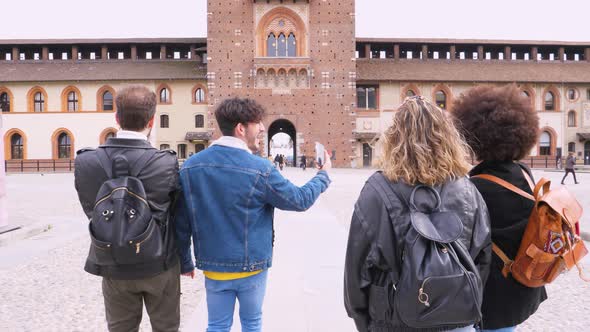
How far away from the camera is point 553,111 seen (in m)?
38.5

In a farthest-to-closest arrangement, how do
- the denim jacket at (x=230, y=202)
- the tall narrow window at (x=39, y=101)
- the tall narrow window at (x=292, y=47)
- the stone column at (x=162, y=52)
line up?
the stone column at (x=162, y=52) → the tall narrow window at (x=39, y=101) → the tall narrow window at (x=292, y=47) → the denim jacket at (x=230, y=202)

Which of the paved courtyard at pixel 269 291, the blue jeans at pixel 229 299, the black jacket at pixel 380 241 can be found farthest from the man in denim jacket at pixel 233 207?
the paved courtyard at pixel 269 291

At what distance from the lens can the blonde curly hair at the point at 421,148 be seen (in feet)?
5.92

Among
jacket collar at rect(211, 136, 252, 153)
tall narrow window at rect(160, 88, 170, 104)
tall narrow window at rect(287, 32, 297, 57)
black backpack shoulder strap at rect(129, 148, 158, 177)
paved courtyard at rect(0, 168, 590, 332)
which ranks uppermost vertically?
tall narrow window at rect(287, 32, 297, 57)

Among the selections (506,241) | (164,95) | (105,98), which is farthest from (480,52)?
(506,241)

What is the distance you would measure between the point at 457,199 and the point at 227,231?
51.5 inches

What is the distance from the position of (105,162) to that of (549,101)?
149 feet

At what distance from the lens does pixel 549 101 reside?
39.0 m

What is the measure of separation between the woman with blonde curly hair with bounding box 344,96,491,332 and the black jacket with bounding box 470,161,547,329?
0.26 m

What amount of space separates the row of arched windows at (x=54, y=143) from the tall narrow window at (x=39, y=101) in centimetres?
264

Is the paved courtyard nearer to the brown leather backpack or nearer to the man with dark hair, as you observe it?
the man with dark hair

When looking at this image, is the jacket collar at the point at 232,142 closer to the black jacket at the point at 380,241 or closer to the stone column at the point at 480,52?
the black jacket at the point at 380,241

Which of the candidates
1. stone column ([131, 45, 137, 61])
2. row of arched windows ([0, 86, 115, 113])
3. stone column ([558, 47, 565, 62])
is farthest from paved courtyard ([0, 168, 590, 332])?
stone column ([558, 47, 565, 62])

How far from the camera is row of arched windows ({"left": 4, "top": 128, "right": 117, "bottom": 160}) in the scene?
36812 mm
